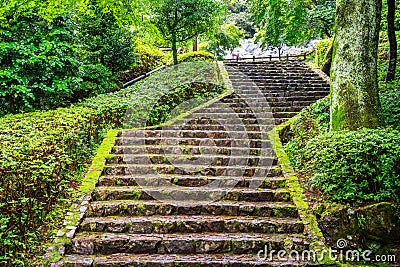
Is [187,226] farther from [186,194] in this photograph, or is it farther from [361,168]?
[361,168]

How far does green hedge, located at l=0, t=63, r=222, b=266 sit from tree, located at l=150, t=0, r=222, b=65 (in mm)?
3566

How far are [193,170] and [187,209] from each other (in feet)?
3.78

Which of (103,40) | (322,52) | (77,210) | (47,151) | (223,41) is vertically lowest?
(77,210)

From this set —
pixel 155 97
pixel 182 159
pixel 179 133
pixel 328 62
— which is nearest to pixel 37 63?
pixel 155 97

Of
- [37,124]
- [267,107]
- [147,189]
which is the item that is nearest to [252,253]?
[147,189]

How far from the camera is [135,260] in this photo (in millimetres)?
4109

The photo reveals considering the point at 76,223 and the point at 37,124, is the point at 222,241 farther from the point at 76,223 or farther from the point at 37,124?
the point at 37,124

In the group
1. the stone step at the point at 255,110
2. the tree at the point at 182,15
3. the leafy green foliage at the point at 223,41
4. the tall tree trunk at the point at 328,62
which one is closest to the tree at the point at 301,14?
the tall tree trunk at the point at 328,62

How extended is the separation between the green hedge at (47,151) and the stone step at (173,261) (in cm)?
64

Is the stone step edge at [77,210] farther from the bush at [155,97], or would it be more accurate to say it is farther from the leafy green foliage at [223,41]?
the leafy green foliage at [223,41]

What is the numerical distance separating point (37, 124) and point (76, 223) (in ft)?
7.91

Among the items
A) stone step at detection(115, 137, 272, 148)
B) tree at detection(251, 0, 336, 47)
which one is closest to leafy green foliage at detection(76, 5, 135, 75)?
stone step at detection(115, 137, 272, 148)

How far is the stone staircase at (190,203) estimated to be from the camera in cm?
432

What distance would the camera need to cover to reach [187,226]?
4.69 meters
